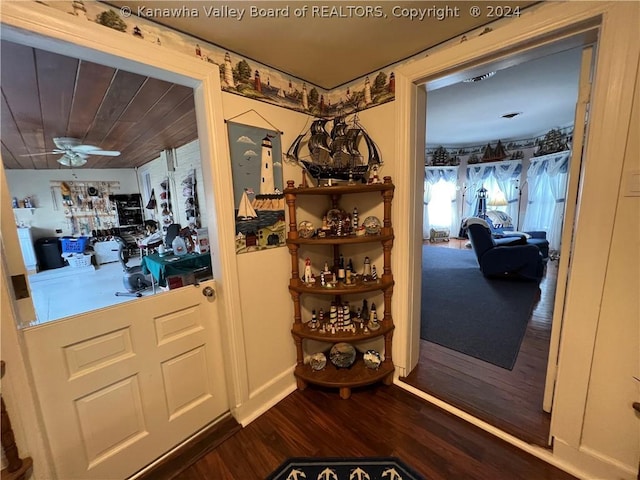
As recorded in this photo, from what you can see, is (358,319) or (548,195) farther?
(548,195)

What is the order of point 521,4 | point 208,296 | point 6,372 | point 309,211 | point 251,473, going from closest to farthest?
point 6,372 → point 521,4 → point 251,473 → point 208,296 → point 309,211

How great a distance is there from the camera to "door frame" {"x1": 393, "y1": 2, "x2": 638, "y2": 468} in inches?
39.2

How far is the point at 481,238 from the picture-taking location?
401 cm

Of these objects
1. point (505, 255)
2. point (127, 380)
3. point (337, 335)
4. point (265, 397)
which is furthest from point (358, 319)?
point (505, 255)

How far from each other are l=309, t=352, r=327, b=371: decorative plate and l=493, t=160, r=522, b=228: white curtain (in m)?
6.41

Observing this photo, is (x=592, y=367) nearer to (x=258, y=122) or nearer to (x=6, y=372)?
(x=258, y=122)

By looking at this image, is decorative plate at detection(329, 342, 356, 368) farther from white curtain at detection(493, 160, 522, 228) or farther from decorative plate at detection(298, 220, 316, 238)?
white curtain at detection(493, 160, 522, 228)

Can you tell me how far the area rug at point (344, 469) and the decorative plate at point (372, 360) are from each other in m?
0.57

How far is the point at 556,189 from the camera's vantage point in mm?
5258

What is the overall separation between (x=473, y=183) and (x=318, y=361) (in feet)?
22.0

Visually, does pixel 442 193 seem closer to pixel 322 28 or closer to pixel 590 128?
pixel 590 128

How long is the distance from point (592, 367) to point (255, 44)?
2291mm

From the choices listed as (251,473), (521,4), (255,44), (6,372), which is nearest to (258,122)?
(255,44)

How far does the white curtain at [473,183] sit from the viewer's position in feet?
21.2
